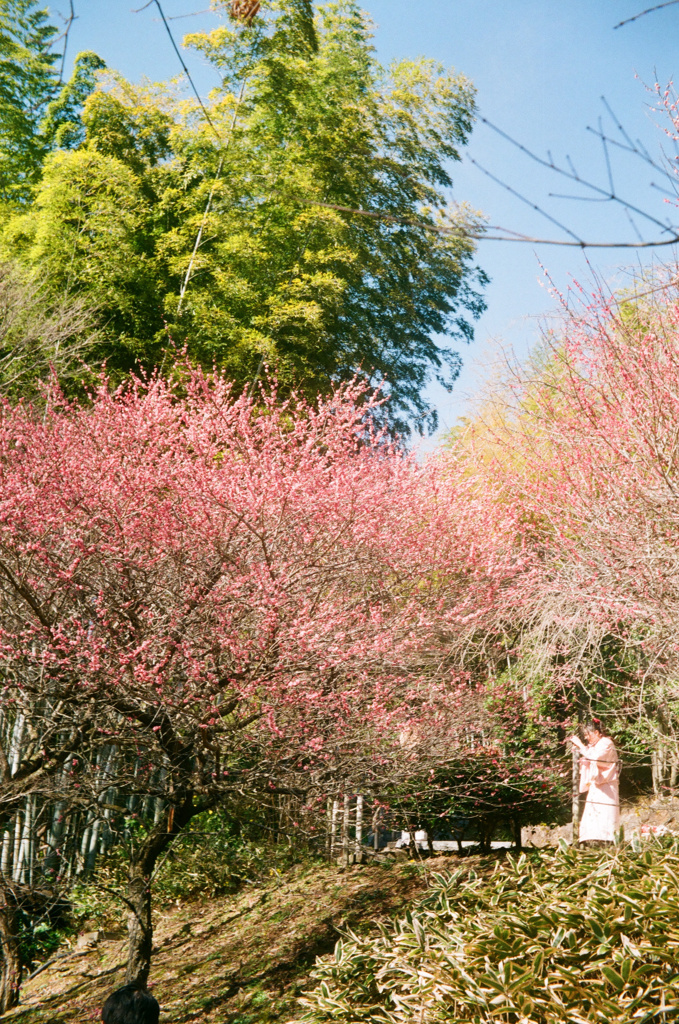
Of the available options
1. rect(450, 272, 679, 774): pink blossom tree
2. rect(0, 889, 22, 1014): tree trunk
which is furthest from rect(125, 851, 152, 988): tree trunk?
rect(450, 272, 679, 774): pink blossom tree

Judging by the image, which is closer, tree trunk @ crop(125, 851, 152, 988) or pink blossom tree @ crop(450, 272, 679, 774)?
tree trunk @ crop(125, 851, 152, 988)

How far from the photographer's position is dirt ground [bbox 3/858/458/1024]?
4988 mm

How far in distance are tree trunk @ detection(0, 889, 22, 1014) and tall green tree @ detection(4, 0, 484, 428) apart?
625 centimetres

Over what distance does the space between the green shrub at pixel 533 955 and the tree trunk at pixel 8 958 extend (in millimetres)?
2563

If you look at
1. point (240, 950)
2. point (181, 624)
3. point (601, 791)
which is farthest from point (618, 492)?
point (240, 950)

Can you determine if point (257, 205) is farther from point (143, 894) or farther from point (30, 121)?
point (143, 894)

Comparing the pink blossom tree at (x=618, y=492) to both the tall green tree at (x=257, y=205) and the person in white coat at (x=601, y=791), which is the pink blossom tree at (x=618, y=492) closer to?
the person in white coat at (x=601, y=791)

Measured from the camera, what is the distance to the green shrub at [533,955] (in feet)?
8.95

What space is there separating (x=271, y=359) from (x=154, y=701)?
6.15 m

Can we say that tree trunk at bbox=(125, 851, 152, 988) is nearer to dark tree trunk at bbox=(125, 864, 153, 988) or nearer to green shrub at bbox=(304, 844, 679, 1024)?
dark tree trunk at bbox=(125, 864, 153, 988)

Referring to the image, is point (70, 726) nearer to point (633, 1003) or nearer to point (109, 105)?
point (633, 1003)

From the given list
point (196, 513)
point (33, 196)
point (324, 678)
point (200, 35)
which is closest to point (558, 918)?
point (324, 678)

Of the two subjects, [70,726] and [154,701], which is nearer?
[154,701]

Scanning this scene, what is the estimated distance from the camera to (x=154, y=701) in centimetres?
409
